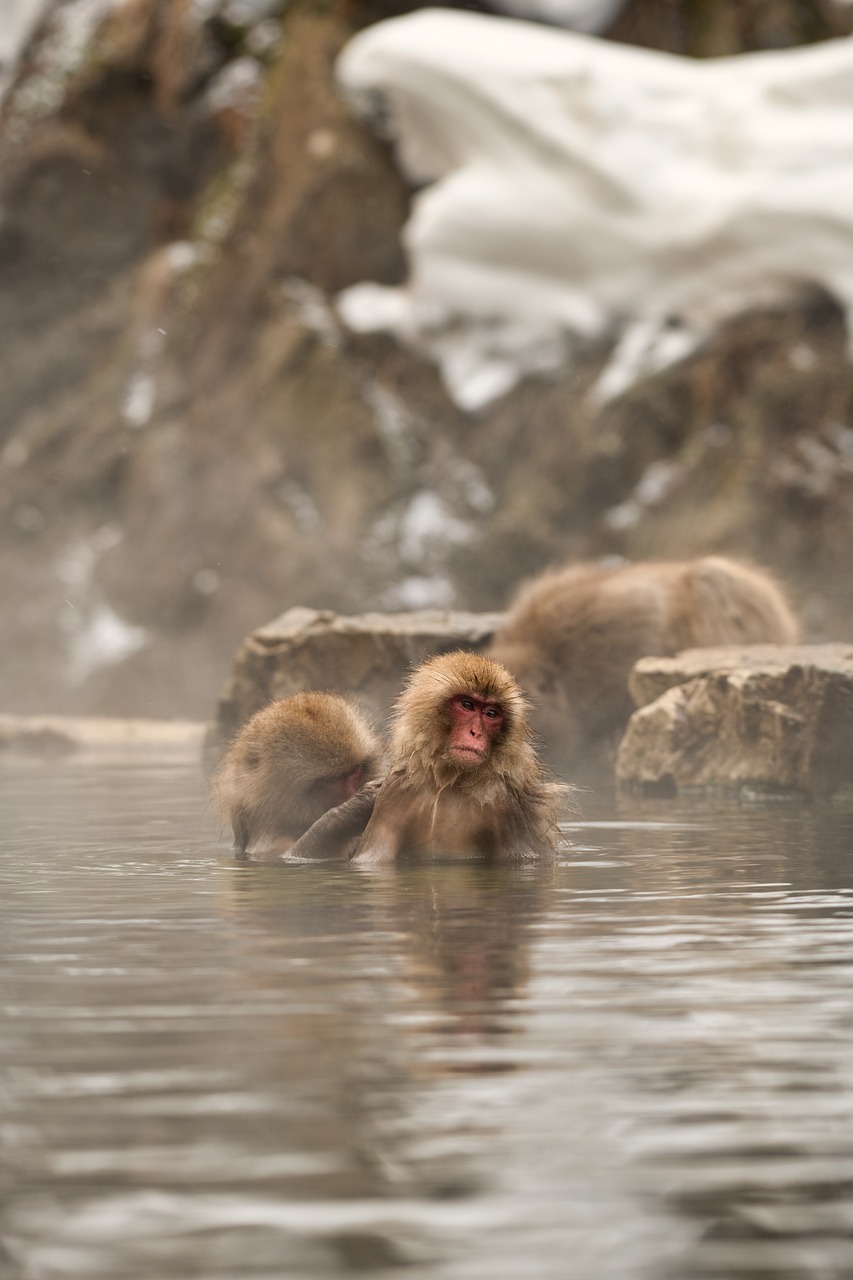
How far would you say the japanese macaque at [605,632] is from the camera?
958 centimetres

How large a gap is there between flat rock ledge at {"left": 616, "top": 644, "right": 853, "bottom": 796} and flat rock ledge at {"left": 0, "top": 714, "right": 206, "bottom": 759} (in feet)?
14.9

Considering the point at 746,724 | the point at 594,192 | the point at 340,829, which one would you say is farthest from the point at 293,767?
the point at 594,192

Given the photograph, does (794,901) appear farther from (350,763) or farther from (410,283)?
(410,283)

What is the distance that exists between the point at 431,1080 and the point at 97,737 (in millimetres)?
12142

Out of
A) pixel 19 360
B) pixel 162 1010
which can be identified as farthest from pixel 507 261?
pixel 162 1010

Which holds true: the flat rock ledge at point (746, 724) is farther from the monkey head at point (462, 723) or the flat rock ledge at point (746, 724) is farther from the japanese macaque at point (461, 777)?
the monkey head at point (462, 723)

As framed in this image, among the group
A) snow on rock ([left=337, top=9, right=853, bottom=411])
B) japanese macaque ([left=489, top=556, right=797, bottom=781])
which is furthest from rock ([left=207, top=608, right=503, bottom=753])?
snow on rock ([left=337, top=9, right=853, bottom=411])

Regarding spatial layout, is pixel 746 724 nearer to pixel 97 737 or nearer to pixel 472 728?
pixel 472 728

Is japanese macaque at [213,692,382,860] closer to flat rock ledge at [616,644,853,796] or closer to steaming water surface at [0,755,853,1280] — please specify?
steaming water surface at [0,755,853,1280]

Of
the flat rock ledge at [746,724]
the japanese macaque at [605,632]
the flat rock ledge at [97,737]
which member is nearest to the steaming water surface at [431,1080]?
the flat rock ledge at [746,724]

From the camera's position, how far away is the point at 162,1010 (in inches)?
126

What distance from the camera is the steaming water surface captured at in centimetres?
199

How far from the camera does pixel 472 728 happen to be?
202 inches

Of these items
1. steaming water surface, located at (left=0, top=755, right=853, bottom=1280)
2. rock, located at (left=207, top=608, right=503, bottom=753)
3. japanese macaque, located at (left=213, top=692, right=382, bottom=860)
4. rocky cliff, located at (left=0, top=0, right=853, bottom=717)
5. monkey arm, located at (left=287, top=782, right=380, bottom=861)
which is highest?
rocky cliff, located at (left=0, top=0, right=853, bottom=717)
